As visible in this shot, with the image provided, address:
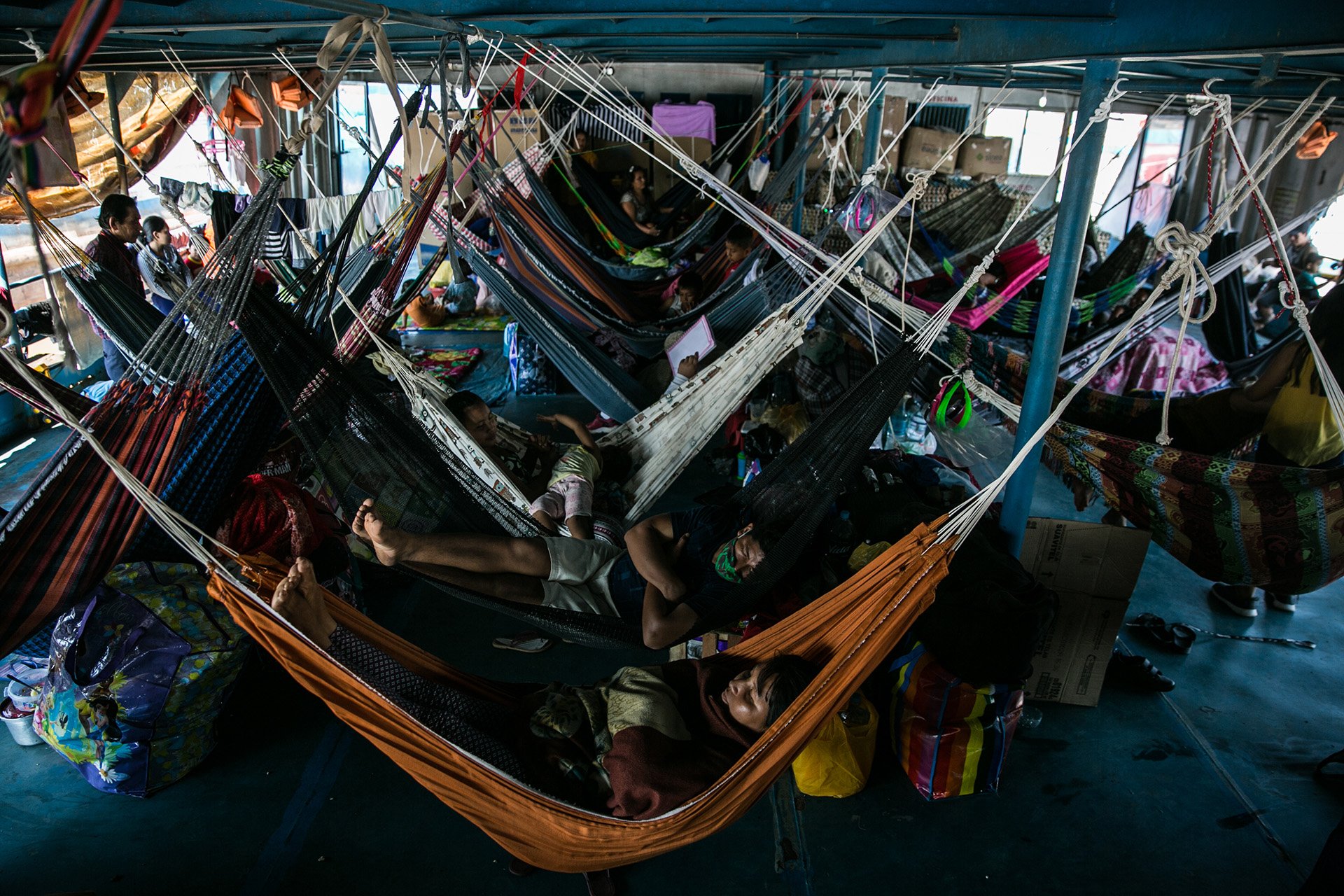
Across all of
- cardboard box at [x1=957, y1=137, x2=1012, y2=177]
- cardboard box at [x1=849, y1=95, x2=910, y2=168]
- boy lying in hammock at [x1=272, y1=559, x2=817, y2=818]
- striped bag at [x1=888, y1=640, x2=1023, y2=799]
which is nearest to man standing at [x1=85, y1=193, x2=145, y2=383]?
boy lying in hammock at [x1=272, y1=559, x2=817, y2=818]

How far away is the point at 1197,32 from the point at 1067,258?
491 mm

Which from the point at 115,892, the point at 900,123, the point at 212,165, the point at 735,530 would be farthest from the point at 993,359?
the point at 900,123

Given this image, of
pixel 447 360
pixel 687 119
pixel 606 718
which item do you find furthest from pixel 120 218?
pixel 687 119

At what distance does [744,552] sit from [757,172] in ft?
12.9

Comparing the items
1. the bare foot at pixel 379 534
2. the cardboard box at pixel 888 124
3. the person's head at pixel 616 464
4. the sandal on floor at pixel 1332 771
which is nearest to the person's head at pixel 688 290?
the person's head at pixel 616 464

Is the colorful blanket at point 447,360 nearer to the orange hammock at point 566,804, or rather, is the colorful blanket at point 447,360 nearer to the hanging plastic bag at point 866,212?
the hanging plastic bag at point 866,212

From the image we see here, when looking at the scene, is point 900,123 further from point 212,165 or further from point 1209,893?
point 1209,893

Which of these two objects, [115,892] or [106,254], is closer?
[115,892]

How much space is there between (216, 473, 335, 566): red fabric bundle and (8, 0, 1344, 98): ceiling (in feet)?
3.61

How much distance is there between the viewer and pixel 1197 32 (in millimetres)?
1387

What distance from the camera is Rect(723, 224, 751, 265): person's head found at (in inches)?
157

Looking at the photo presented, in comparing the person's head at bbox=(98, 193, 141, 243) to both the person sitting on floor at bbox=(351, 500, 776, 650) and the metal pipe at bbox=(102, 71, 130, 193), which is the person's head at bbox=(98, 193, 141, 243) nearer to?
the metal pipe at bbox=(102, 71, 130, 193)

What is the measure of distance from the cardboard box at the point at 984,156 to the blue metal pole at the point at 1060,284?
5823 millimetres

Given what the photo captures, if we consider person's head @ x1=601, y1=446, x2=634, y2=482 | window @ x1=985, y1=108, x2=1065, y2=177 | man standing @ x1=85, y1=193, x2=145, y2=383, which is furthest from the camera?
window @ x1=985, y1=108, x2=1065, y2=177
